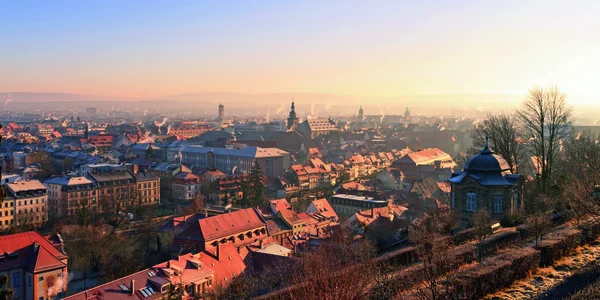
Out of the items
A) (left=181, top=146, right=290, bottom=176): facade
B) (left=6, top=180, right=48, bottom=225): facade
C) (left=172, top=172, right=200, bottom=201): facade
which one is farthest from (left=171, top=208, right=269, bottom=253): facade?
(left=181, top=146, right=290, bottom=176): facade

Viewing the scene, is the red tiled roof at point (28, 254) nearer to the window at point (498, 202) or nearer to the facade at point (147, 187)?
the facade at point (147, 187)

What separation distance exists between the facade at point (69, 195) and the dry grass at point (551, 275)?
28.2 m

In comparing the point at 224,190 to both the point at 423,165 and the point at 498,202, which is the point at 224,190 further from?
the point at 498,202

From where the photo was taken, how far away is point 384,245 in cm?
1585

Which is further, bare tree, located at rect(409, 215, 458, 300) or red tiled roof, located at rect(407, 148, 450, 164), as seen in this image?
red tiled roof, located at rect(407, 148, 450, 164)

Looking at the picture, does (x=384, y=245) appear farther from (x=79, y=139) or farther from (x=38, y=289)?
(x=79, y=139)

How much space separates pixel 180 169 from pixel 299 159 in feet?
63.2

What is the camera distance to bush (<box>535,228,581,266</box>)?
9.54 m

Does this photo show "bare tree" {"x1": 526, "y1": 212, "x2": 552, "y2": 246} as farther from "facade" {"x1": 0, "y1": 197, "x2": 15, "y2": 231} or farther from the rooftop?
the rooftop

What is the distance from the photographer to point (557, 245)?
9758 mm

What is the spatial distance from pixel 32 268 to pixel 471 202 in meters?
15.4

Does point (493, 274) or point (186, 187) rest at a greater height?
point (493, 274)

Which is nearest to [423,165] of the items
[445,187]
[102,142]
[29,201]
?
[445,187]

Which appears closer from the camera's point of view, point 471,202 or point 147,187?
point 471,202
